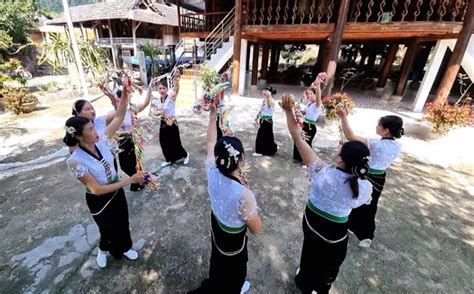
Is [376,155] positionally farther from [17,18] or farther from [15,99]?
[17,18]

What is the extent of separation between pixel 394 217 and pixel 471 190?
203 centimetres

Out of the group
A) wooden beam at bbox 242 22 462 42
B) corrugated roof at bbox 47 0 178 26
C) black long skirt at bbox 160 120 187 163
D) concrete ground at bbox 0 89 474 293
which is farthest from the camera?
corrugated roof at bbox 47 0 178 26

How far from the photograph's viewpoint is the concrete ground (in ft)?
8.00

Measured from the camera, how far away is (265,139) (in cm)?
503

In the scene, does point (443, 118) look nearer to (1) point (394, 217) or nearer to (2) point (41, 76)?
(1) point (394, 217)

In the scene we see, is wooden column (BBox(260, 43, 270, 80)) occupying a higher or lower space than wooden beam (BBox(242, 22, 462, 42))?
lower

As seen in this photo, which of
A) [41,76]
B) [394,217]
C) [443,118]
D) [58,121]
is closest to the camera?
[394,217]

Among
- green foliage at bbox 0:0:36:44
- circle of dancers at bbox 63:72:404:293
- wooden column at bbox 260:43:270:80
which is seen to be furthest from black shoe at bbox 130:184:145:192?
green foliage at bbox 0:0:36:44

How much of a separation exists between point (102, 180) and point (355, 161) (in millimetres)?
2011

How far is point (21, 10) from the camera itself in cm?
1441

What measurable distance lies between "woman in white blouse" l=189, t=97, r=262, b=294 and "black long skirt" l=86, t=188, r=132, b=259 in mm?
1061

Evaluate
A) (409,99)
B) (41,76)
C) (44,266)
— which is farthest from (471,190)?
(41,76)

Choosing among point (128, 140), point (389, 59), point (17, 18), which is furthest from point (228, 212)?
point (17, 18)

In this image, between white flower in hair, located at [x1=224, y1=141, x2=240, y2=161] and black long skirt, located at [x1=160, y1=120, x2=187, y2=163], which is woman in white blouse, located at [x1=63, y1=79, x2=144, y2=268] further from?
black long skirt, located at [x1=160, y1=120, x2=187, y2=163]
